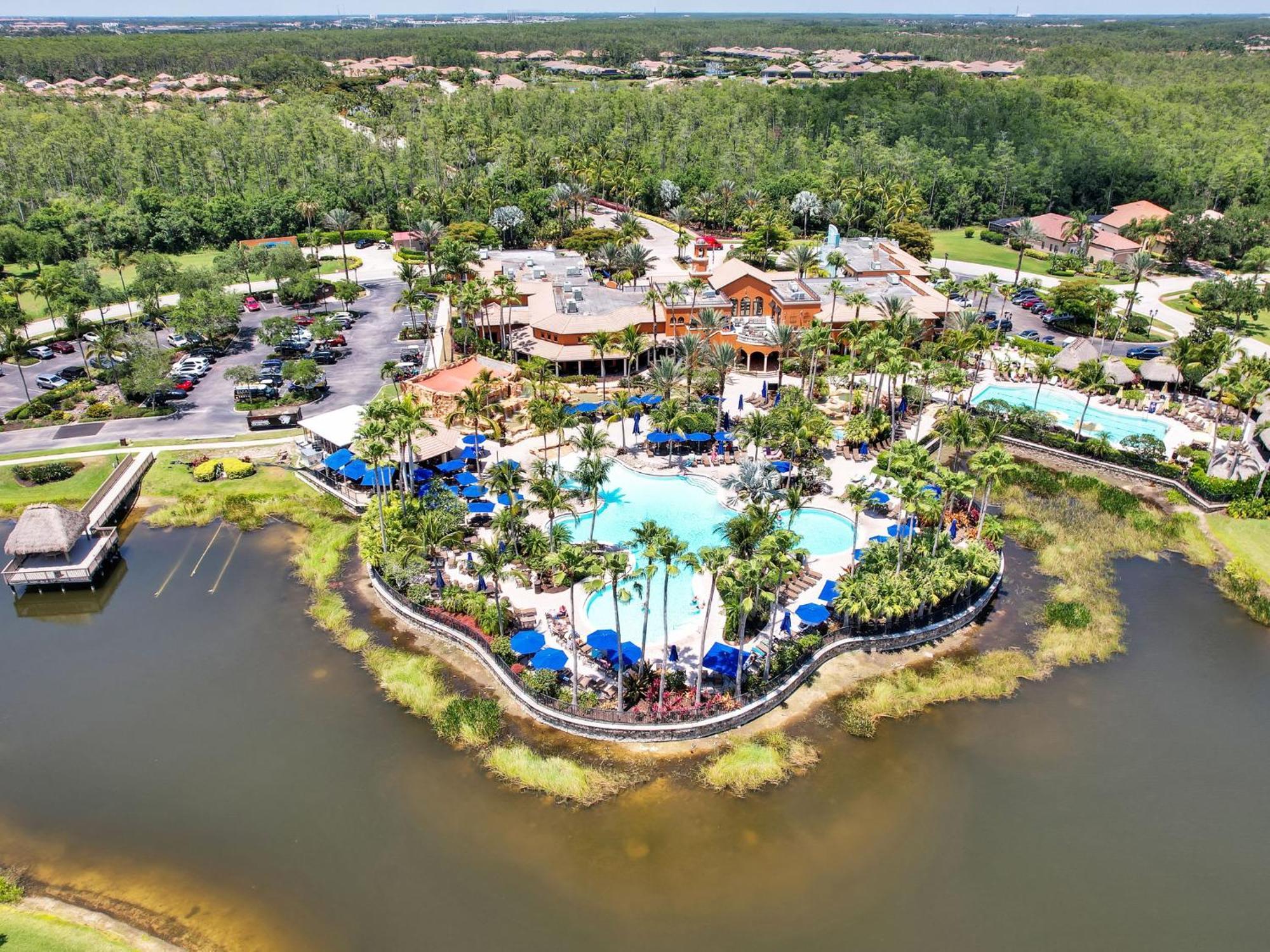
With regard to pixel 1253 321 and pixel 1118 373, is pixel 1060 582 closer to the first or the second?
pixel 1118 373

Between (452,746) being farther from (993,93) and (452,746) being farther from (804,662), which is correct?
(993,93)

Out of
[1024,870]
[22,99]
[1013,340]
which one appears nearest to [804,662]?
[1024,870]

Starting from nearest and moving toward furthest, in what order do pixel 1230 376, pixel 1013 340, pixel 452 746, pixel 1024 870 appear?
1. pixel 1024 870
2. pixel 452 746
3. pixel 1230 376
4. pixel 1013 340

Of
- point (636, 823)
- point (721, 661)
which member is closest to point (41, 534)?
point (636, 823)

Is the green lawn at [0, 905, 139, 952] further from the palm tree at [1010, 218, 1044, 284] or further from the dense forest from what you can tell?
the palm tree at [1010, 218, 1044, 284]

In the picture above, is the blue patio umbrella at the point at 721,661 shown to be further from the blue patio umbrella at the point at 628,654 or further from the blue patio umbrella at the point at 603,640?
the blue patio umbrella at the point at 603,640

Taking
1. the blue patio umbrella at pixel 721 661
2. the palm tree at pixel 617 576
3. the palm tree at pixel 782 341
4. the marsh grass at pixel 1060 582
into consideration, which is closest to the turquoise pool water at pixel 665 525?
the blue patio umbrella at pixel 721 661
